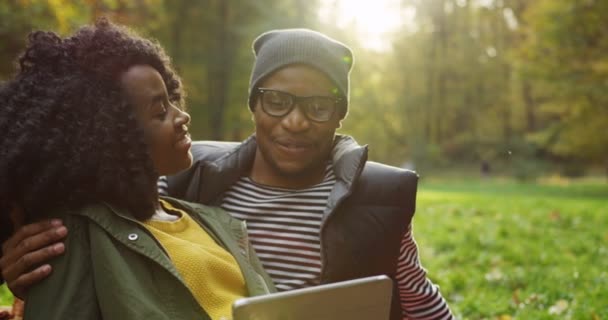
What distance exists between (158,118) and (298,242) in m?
0.84

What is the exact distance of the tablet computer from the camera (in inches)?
54.8

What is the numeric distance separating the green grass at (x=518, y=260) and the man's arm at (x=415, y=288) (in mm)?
1646

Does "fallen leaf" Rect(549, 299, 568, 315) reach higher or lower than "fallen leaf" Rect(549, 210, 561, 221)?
higher

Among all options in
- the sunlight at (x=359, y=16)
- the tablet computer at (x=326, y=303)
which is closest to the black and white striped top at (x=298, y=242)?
the tablet computer at (x=326, y=303)

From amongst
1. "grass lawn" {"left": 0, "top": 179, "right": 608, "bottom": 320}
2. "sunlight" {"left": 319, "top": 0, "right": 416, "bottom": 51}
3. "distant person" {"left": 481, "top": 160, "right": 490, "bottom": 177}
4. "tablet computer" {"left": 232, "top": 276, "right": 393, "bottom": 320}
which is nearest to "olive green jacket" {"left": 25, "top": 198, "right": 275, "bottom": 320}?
"tablet computer" {"left": 232, "top": 276, "right": 393, "bottom": 320}

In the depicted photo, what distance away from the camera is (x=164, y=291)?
1.77 m

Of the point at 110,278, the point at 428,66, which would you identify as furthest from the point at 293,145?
the point at 428,66

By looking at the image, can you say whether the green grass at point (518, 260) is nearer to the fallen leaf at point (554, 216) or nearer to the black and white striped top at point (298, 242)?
the fallen leaf at point (554, 216)

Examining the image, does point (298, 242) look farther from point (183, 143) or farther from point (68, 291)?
point (68, 291)

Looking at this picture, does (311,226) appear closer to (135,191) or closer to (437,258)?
(135,191)

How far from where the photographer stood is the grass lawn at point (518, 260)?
436 cm

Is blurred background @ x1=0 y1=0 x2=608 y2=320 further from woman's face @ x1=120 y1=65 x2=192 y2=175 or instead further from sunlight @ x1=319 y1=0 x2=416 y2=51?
woman's face @ x1=120 y1=65 x2=192 y2=175

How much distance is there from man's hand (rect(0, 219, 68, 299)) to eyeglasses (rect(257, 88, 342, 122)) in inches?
43.2

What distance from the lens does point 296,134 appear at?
260 centimetres
